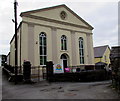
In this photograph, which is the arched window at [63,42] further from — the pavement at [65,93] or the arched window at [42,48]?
the pavement at [65,93]

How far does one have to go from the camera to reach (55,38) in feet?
66.2

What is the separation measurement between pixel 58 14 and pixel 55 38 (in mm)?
4393

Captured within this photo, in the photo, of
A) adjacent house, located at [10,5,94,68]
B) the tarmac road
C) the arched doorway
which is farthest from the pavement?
the arched doorway

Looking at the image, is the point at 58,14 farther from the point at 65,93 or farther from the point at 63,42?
the point at 65,93

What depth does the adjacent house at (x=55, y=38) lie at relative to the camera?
1759cm

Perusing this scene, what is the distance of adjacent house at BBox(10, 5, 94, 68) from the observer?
693 inches

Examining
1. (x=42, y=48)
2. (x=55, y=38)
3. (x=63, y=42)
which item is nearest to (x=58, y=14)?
(x=55, y=38)

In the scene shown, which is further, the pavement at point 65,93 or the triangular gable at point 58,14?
the triangular gable at point 58,14

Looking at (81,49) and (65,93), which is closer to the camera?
(65,93)

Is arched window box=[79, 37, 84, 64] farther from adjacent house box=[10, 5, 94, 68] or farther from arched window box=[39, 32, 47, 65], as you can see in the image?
arched window box=[39, 32, 47, 65]

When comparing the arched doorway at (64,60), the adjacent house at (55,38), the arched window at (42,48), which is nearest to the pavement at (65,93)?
the adjacent house at (55,38)

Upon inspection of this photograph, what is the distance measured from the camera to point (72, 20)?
75.8 ft

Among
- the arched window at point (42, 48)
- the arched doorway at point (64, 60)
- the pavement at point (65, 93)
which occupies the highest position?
the arched window at point (42, 48)

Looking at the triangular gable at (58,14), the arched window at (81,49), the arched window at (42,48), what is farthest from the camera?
the arched window at (81,49)
